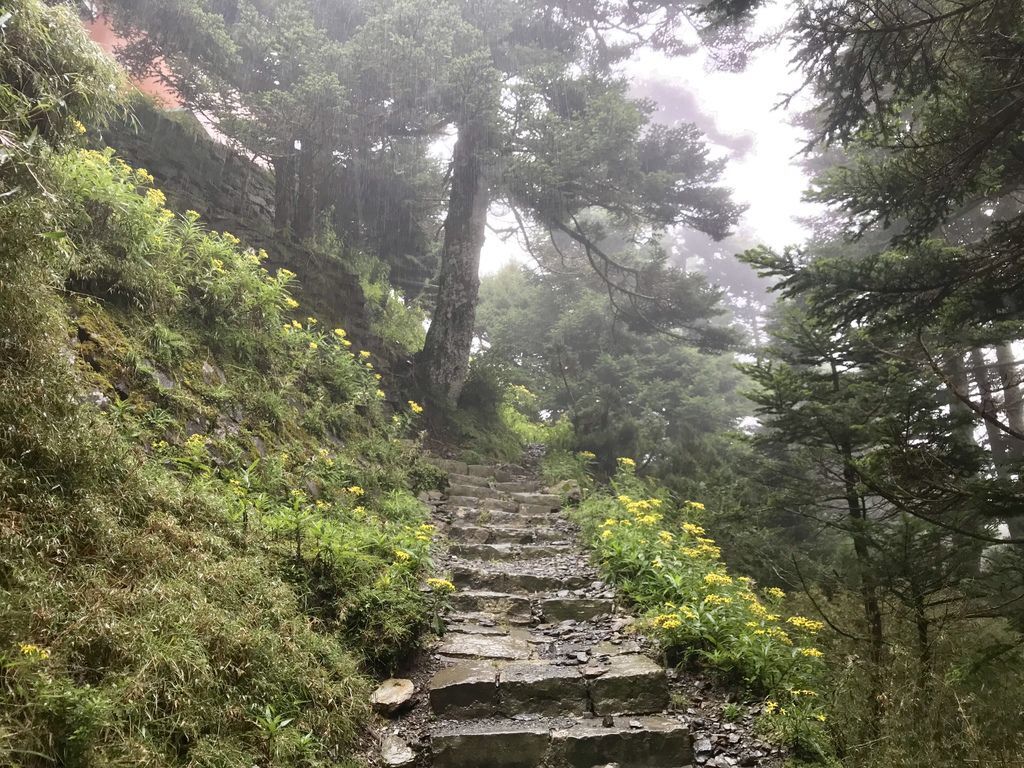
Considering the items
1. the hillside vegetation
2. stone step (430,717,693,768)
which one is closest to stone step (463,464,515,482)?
the hillside vegetation

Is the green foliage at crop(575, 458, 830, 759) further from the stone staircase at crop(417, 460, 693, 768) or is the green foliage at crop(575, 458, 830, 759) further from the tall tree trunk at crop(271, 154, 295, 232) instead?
the tall tree trunk at crop(271, 154, 295, 232)

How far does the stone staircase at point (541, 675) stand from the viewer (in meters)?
3.43

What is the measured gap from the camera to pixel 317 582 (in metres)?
4.22

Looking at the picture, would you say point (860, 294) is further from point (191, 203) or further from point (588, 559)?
point (191, 203)

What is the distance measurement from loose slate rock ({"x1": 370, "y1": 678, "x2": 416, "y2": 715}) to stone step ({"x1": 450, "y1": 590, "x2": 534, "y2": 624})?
107cm

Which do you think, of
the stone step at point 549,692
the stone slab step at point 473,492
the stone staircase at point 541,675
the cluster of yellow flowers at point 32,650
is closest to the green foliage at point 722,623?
the stone staircase at point 541,675

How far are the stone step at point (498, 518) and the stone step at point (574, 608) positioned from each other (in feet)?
6.62

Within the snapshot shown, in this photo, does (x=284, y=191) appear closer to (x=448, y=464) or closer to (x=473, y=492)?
(x=448, y=464)

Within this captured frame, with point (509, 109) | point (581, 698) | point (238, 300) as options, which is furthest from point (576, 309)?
point (581, 698)

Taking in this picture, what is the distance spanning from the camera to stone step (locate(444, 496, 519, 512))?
7.80 metres

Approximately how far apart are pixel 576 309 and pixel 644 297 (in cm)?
379

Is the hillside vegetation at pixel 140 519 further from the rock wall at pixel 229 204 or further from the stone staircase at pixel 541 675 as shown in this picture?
the rock wall at pixel 229 204

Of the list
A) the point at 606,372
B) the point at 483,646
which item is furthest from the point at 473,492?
the point at 606,372

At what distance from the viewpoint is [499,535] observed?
6.82 meters
